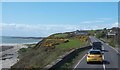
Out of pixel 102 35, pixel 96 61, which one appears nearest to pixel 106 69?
pixel 96 61

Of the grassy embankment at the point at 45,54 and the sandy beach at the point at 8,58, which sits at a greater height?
the grassy embankment at the point at 45,54

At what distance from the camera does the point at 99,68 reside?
28.5 metres

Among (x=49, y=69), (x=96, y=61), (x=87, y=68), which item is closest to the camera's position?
(x=49, y=69)

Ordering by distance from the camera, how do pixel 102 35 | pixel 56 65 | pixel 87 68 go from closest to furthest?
pixel 56 65 < pixel 87 68 < pixel 102 35

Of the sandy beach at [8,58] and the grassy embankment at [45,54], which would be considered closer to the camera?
the grassy embankment at [45,54]

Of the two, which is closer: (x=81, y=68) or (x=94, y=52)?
(x=81, y=68)

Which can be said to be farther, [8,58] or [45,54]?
[8,58]

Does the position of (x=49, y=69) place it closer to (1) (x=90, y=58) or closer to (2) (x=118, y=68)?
(2) (x=118, y=68)

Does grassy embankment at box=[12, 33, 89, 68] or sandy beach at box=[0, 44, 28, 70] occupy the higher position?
grassy embankment at box=[12, 33, 89, 68]

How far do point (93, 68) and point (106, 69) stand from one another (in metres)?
1.44

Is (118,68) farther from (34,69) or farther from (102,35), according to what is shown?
(102,35)

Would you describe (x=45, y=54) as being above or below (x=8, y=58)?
above

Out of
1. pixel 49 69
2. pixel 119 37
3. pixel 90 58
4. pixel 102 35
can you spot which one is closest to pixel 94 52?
pixel 90 58

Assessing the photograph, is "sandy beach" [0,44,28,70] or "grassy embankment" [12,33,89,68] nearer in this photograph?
"grassy embankment" [12,33,89,68]
